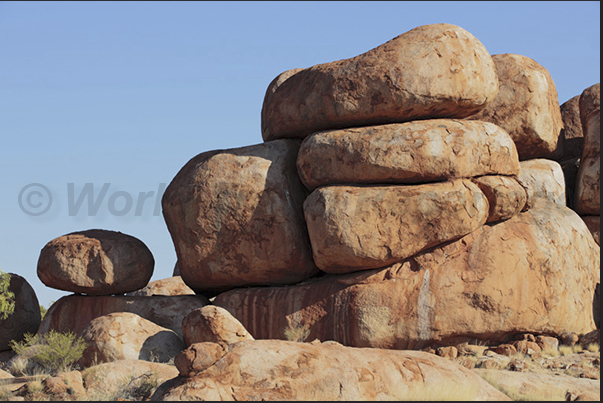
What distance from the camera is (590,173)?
1467 centimetres

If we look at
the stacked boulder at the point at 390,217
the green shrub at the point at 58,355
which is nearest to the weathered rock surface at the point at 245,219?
the stacked boulder at the point at 390,217

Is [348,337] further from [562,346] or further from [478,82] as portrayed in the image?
[478,82]

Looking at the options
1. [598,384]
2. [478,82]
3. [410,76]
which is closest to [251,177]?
[410,76]

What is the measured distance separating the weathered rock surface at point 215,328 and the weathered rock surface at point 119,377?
92 centimetres

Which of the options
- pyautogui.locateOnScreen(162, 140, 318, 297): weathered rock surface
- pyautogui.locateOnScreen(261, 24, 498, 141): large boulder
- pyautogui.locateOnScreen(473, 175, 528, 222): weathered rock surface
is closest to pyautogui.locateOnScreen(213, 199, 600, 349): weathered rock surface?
pyautogui.locateOnScreen(473, 175, 528, 222): weathered rock surface

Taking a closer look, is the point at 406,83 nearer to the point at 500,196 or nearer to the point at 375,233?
the point at 500,196

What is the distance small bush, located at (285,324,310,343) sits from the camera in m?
12.9

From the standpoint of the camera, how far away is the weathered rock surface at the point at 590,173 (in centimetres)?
1461

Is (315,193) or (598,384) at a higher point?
(315,193)

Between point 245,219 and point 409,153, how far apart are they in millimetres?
3401

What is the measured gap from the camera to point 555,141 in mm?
15594

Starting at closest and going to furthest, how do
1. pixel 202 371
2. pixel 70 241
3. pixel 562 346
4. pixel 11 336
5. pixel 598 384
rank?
1. pixel 202 371
2. pixel 598 384
3. pixel 562 346
4. pixel 70 241
5. pixel 11 336

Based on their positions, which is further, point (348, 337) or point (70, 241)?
point (70, 241)

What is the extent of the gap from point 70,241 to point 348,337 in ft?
19.8
